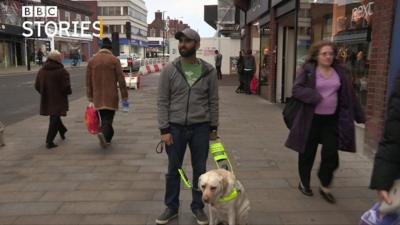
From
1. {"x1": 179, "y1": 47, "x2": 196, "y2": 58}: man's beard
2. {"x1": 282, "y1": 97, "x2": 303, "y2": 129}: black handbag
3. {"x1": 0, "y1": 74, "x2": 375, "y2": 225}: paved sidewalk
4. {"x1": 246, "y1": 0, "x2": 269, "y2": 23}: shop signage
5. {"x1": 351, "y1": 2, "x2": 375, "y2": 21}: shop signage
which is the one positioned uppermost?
{"x1": 246, "y1": 0, "x2": 269, "y2": 23}: shop signage

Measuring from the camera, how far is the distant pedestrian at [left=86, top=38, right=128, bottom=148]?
→ 7492 mm

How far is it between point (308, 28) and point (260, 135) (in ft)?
10.2

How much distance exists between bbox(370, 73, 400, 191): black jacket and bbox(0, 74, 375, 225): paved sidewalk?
196cm

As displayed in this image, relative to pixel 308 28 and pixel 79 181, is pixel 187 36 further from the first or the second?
pixel 308 28

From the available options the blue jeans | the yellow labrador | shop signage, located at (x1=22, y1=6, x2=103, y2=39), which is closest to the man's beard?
the blue jeans

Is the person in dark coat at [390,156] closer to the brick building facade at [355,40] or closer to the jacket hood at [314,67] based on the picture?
the jacket hood at [314,67]

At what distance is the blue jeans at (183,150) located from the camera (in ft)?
14.0

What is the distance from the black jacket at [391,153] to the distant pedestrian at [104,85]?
5.52m

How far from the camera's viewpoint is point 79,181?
579 cm

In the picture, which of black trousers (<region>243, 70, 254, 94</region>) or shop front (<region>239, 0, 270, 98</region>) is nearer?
shop front (<region>239, 0, 270, 98</region>)

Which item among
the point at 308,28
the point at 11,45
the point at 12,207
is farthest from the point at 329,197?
the point at 11,45

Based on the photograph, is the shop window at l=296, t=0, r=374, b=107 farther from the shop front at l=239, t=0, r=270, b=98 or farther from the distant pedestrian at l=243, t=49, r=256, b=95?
the distant pedestrian at l=243, t=49, r=256, b=95

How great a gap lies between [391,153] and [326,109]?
232 centimetres

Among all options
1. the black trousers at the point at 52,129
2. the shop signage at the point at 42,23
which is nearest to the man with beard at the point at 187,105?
the black trousers at the point at 52,129
